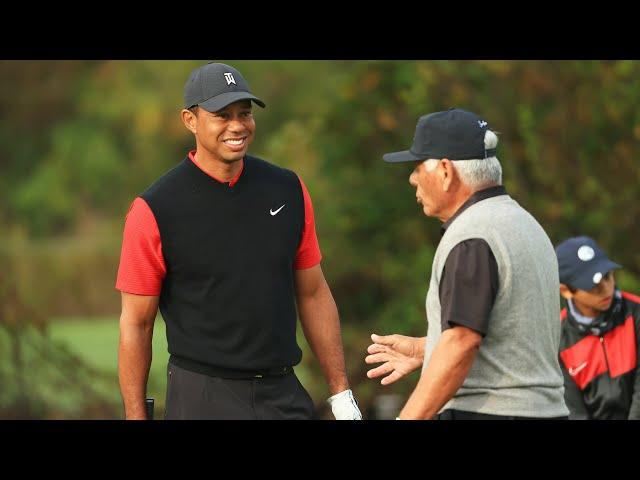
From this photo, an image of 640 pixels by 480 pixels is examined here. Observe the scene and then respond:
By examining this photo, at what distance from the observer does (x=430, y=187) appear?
193 inches

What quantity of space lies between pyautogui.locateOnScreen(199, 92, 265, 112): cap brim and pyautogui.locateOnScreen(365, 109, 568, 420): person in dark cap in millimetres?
979

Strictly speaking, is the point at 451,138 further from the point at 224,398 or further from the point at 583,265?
the point at 583,265

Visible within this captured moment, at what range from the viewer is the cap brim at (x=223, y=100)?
18.1ft

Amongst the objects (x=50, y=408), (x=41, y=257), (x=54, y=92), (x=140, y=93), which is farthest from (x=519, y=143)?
(x=54, y=92)

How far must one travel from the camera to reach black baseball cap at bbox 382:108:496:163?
15.9 ft

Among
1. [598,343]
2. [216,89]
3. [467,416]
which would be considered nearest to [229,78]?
[216,89]

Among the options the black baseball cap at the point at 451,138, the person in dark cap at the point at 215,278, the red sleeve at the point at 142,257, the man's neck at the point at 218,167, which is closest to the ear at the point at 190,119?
the person in dark cap at the point at 215,278

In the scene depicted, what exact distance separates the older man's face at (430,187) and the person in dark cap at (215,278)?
2.96 feet

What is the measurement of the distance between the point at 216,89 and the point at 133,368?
121 cm

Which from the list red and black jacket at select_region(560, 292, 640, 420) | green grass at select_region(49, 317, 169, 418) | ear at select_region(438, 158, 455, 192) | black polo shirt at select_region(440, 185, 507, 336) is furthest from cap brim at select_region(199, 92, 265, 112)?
green grass at select_region(49, 317, 169, 418)

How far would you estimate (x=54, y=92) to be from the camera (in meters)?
37.3

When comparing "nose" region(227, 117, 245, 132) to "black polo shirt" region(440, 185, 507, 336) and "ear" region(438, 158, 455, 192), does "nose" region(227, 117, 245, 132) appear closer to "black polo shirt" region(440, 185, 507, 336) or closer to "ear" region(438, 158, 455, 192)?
"ear" region(438, 158, 455, 192)

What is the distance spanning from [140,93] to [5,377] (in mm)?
19034

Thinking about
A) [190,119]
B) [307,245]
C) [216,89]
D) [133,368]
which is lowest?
[133,368]
